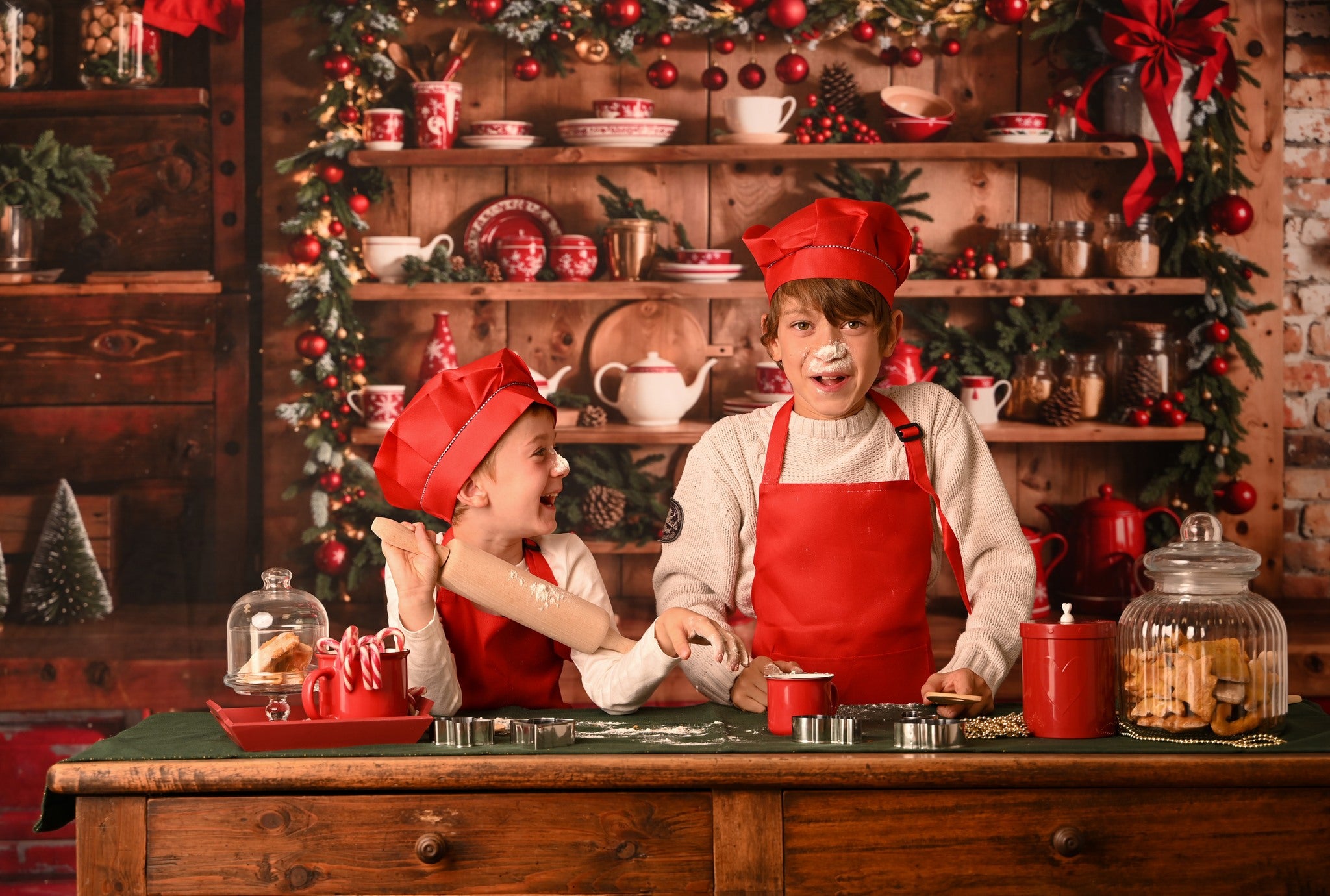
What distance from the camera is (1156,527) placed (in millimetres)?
3514

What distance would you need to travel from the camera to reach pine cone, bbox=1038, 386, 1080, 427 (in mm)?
3428

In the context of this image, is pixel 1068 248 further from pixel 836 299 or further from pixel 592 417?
pixel 836 299

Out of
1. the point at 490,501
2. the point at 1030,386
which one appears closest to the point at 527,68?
the point at 1030,386

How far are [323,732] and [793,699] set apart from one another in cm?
53

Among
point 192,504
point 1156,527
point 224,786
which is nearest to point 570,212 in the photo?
point 192,504

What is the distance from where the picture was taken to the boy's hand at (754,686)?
171 centimetres

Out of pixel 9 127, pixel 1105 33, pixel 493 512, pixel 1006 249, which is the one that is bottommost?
pixel 493 512

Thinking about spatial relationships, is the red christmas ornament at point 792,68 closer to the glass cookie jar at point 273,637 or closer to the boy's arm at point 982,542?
the boy's arm at point 982,542

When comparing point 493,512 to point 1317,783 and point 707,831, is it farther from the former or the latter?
point 1317,783

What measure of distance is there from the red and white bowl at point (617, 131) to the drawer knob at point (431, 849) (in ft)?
7.70

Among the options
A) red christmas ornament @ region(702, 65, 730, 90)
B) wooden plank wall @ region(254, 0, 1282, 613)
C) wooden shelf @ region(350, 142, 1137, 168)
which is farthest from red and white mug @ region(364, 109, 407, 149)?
red christmas ornament @ region(702, 65, 730, 90)

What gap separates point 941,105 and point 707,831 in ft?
8.35

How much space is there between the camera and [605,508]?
349cm

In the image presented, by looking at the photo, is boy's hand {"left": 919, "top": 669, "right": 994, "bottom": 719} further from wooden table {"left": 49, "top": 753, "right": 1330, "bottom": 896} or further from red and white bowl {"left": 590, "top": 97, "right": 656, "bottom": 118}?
red and white bowl {"left": 590, "top": 97, "right": 656, "bottom": 118}
